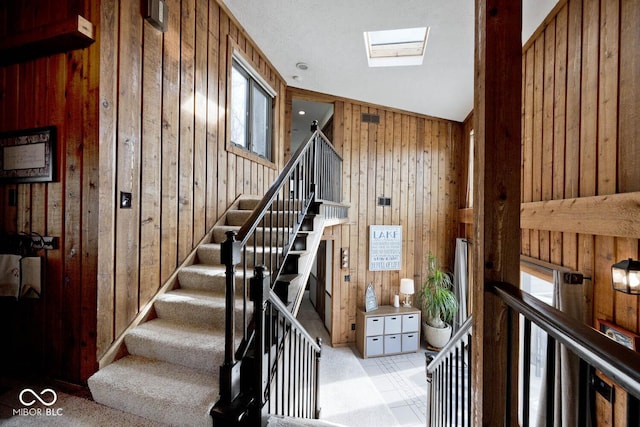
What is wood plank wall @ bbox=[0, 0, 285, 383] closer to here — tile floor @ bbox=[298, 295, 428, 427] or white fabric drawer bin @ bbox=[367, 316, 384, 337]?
tile floor @ bbox=[298, 295, 428, 427]

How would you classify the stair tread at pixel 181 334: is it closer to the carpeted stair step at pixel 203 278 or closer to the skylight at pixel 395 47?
the carpeted stair step at pixel 203 278

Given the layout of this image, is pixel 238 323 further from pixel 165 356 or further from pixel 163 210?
pixel 163 210

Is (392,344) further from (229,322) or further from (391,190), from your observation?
(229,322)

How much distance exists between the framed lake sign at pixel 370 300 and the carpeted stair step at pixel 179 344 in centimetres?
378

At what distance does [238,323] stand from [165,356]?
1.80 feet

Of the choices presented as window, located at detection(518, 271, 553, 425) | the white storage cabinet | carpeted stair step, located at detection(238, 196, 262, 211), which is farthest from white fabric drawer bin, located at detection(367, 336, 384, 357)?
carpeted stair step, located at detection(238, 196, 262, 211)

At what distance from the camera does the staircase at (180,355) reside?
164cm

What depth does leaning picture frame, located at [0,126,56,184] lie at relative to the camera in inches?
81.0

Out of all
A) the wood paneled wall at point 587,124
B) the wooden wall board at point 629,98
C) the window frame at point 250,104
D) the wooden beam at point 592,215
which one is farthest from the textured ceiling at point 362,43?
the wooden beam at point 592,215

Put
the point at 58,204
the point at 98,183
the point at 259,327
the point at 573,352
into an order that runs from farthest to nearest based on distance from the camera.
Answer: the point at 58,204, the point at 98,183, the point at 259,327, the point at 573,352

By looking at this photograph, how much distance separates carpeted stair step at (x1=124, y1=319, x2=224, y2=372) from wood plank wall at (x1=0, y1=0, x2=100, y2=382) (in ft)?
0.93

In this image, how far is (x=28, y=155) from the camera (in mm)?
2107

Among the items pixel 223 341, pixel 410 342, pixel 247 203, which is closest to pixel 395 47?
pixel 247 203

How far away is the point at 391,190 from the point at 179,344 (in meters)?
4.86
